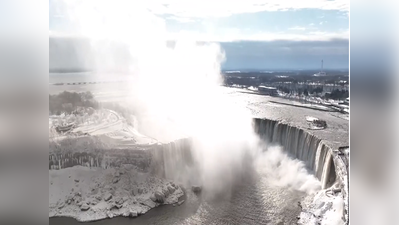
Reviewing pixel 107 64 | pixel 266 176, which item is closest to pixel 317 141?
pixel 266 176

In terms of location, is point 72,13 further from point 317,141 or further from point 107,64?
point 317,141

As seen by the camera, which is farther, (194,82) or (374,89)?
(194,82)

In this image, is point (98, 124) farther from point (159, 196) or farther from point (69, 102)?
point (159, 196)

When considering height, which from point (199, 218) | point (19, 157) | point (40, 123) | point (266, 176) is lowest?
point (199, 218)

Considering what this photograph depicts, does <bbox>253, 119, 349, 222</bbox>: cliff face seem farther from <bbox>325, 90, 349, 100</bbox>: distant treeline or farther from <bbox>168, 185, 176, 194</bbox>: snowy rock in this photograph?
<bbox>168, 185, 176, 194</bbox>: snowy rock

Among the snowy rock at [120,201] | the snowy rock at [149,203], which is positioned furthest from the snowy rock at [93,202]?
the snowy rock at [149,203]

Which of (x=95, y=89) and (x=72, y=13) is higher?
(x=72, y=13)

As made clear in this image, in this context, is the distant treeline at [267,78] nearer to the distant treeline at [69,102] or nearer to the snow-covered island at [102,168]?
the snow-covered island at [102,168]

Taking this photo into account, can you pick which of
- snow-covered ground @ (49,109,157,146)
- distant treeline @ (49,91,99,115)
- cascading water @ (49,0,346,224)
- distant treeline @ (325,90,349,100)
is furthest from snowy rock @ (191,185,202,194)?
distant treeline @ (325,90,349,100)
